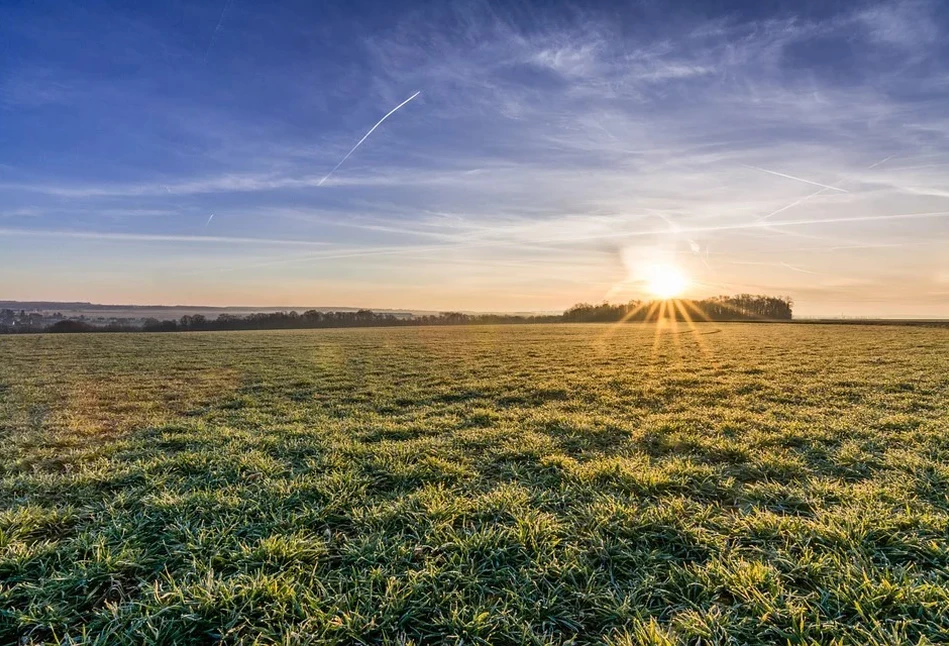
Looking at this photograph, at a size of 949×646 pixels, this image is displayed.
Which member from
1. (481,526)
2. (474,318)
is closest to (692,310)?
(474,318)

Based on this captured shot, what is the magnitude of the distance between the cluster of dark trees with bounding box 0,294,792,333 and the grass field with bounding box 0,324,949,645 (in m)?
68.5

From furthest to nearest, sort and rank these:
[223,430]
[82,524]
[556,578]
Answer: [223,430], [82,524], [556,578]

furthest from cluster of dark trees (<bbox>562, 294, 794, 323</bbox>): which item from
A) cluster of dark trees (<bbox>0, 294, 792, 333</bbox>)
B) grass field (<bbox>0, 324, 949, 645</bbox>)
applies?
grass field (<bbox>0, 324, 949, 645</bbox>)

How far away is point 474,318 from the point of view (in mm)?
96938

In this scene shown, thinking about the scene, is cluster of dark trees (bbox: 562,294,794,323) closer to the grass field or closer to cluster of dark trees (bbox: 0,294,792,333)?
cluster of dark trees (bbox: 0,294,792,333)

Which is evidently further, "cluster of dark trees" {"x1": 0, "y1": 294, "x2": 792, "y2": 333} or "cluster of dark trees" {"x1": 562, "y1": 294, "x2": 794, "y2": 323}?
"cluster of dark trees" {"x1": 562, "y1": 294, "x2": 794, "y2": 323}

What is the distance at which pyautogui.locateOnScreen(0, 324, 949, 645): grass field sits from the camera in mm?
3248

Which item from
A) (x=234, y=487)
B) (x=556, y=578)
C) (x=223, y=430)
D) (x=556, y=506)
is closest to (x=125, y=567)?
(x=234, y=487)

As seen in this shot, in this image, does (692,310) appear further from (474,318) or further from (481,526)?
(481,526)

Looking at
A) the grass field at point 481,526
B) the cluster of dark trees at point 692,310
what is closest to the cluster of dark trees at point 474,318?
the cluster of dark trees at point 692,310

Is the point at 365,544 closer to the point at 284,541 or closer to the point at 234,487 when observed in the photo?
the point at 284,541

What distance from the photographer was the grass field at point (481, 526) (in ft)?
10.7

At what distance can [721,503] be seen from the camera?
515 centimetres

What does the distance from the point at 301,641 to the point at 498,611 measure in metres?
1.43
